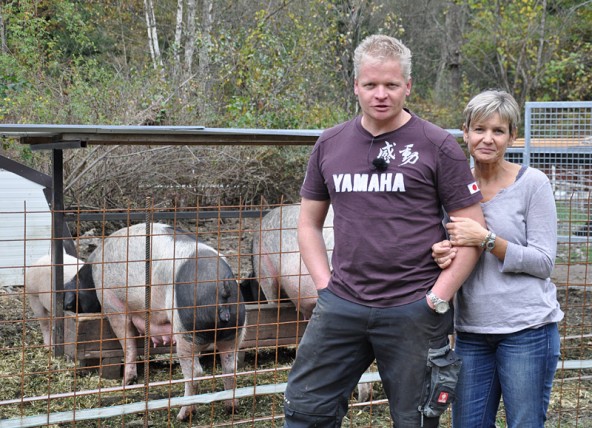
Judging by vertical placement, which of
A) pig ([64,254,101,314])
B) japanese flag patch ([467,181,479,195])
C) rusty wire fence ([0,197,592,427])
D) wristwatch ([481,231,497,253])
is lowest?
rusty wire fence ([0,197,592,427])

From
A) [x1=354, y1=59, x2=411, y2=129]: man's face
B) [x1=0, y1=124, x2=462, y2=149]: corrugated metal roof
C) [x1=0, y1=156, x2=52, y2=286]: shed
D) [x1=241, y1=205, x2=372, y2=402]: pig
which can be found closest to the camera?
[x1=354, y1=59, x2=411, y2=129]: man's face

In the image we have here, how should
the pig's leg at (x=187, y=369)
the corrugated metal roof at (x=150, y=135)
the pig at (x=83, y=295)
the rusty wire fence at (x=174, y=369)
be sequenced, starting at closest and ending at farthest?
the rusty wire fence at (x=174, y=369) < the corrugated metal roof at (x=150, y=135) < the pig's leg at (x=187, y=369) < the pig at (x=83, y=295)

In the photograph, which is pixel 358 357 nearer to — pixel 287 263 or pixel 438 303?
pixel 438 303

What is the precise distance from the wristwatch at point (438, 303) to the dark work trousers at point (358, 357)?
26 mm

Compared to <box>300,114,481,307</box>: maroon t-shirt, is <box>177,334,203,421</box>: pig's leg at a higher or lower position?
lower

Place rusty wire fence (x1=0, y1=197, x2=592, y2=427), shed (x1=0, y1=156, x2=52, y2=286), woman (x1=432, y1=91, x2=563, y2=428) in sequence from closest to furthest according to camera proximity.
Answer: woman (x1=432, y1=91, x2=563, y2=428) → rusty wire fence (x1=0, y1=197, x2=592, y2=427) → shed (x1=0, y1=156, x2=52, y2=286)

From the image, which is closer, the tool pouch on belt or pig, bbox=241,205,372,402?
the tool pouch on belt

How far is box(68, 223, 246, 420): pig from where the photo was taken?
568cm

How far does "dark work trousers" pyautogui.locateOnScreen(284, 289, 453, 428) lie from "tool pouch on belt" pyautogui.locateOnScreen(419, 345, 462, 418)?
0.07 feet

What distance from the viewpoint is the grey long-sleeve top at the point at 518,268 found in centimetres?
315

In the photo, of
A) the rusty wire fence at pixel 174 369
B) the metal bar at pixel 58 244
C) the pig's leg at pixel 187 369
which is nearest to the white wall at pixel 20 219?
the rusty wire fence at pixel 174 369

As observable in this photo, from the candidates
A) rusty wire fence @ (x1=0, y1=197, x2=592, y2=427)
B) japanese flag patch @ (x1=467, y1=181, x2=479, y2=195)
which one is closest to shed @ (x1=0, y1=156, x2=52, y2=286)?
rusty wire fence @ (x1=0, y1=197, x2=592, y2=427)

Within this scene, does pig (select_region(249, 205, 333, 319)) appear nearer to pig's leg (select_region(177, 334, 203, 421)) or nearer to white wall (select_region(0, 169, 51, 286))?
pig's leg (select_region(177, 334, 203, 421))

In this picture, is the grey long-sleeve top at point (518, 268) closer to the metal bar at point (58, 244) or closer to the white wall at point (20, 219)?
the metal bar at point (58, 244)
